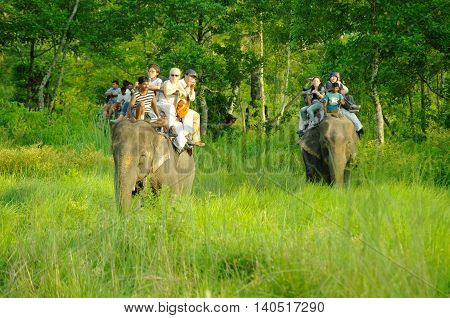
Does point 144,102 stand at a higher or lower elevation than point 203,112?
lower

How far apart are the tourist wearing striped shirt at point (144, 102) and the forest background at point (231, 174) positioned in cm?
119

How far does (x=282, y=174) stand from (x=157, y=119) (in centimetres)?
412

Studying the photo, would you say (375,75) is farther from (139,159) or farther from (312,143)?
(139,159)

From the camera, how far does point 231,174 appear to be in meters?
14.1

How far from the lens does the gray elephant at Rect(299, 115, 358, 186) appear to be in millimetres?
12581

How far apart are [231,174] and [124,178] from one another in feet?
16.4

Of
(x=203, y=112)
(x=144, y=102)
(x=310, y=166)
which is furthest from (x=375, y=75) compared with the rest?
(x=144, y=102)

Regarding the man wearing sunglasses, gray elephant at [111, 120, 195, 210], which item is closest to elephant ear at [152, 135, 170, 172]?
gray elephant at [111, 120, 195, 210]

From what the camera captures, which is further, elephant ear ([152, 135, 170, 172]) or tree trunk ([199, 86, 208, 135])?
tree trunk ([199, 86, 208, 135])

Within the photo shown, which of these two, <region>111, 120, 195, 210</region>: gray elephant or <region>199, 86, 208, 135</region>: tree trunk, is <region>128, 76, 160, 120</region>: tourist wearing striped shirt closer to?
<region>111, 120, 195, 210</region>: gray elephant

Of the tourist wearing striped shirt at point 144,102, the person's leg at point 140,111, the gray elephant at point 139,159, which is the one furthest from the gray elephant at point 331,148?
the person's leg at point 140,111

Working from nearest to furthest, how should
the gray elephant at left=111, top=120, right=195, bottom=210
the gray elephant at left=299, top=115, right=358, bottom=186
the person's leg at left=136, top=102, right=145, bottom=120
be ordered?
the gray elephant at left=111, top=120, right=195, bottom=210 → the person's leg at left=136, top=102, right=145, bottom=120 → the gray elephant at left=299, top=115, right=358, bottom=186

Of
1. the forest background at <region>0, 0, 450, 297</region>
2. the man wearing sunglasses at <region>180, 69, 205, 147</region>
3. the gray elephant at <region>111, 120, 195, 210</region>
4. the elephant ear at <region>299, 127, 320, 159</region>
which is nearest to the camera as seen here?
the forest background at <region>0, 0, 450, 297</region>

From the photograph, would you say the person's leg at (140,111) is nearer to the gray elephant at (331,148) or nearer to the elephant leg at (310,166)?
the gray elephant at (331,148)
